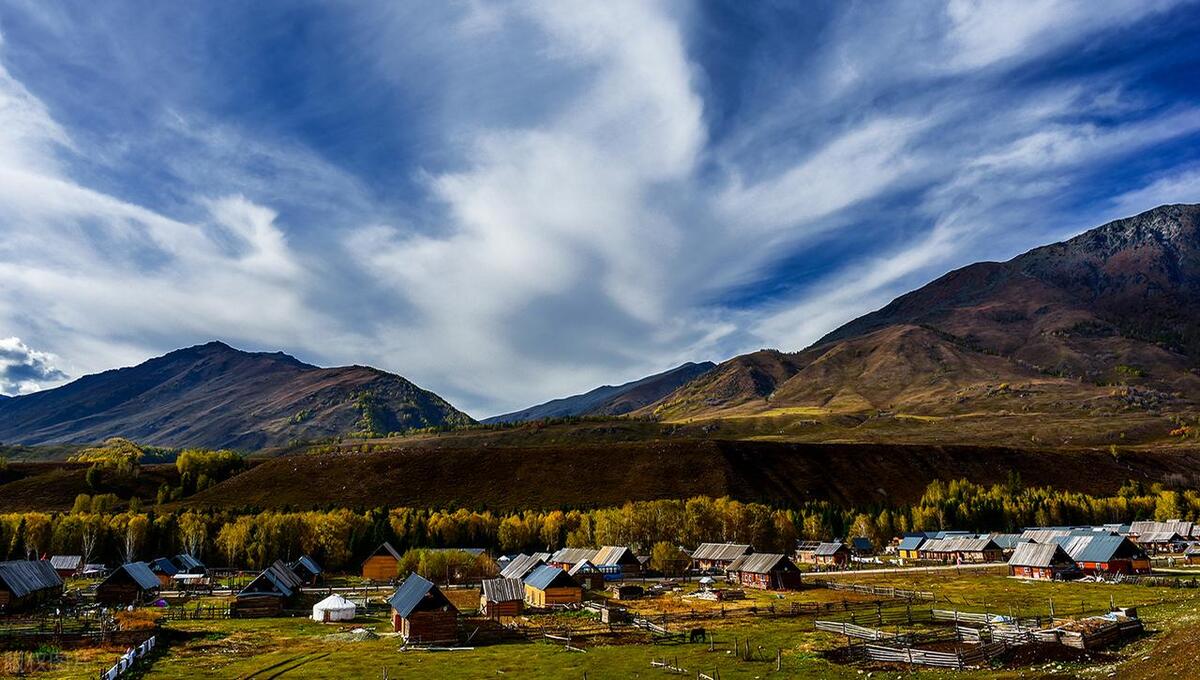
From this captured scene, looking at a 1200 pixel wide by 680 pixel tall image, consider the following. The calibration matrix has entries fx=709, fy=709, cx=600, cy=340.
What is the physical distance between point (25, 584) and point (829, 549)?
122 metres

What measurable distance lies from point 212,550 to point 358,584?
152 ft

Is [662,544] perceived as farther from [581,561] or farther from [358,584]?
[358,584]

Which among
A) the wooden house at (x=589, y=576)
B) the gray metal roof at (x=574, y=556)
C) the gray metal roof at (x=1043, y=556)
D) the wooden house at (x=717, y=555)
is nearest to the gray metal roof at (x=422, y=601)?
the wooden house at (x=589, y=576)

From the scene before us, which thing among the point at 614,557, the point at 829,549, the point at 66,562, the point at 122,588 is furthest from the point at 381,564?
the point at 829,549

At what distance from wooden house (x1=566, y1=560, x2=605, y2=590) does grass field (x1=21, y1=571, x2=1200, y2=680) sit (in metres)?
24.5

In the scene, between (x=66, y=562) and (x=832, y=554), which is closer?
(x=66, y=562)

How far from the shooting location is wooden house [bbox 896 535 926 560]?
5920 inches

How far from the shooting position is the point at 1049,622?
56969 mm

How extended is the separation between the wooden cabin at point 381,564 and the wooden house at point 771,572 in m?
61.6

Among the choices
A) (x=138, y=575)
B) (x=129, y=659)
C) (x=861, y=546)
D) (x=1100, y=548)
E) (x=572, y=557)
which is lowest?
(x=861, y=546)

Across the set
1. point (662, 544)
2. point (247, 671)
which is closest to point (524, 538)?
point (662, 544)

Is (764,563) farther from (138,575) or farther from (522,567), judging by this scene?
(138,575)

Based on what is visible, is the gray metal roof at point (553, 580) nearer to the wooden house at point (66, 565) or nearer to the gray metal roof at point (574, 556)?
the gray metal roof at point (574, 556)

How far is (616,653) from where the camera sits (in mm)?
52125
